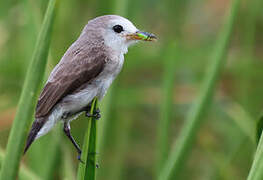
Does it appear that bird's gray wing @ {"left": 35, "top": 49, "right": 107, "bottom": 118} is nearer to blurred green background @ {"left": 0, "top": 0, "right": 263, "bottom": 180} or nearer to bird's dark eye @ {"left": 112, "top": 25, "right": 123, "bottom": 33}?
bird's dark eye @ {"left": 112, "top": 25, "right": 123, "bottom": 33}

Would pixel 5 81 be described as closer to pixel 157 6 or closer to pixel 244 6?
pixel 157 6

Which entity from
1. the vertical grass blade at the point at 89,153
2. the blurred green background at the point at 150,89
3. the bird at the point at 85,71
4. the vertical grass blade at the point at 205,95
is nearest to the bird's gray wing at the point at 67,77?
the bird at the point at 85,71

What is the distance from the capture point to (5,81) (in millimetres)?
3010

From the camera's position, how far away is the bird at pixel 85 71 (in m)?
1.32

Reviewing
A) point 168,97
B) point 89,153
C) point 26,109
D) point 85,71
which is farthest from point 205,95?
point 26,109

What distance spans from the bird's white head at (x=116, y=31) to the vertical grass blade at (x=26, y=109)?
0.24 metres

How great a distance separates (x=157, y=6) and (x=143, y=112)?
711 millimetres

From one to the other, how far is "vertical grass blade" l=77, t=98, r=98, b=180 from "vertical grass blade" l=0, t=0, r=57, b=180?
0.57ft

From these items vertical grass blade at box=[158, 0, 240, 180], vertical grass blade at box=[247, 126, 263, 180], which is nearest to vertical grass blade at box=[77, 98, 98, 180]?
vertical grass blade at box=[247, 126, 263, 180]

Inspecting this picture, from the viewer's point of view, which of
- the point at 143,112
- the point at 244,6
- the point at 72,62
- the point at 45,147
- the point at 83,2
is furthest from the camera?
the point at 244,6

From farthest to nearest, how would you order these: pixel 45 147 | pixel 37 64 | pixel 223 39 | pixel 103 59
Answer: pixel 45 147 → pixel 223 39 → pixel 103 59 → pixel 37 64

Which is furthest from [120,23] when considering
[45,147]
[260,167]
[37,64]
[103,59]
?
[45,147]

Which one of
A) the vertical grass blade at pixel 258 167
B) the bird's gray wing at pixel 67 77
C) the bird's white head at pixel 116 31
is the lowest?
the vertical grass blade at pixel 258 167

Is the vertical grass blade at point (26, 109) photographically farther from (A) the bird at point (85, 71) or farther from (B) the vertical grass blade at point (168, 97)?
(B) the vertical grass blade at point (168, 97)
